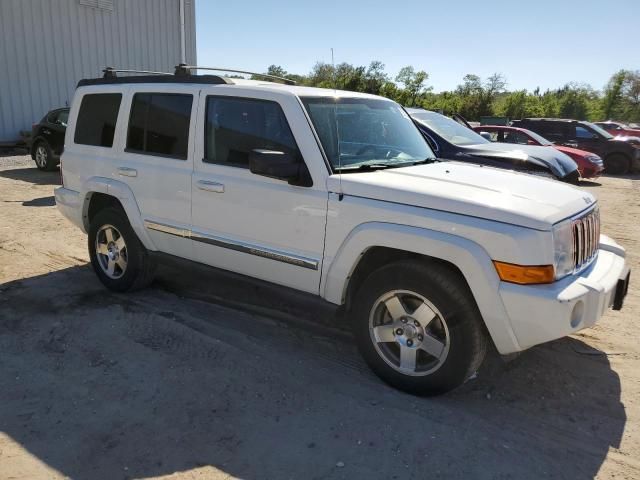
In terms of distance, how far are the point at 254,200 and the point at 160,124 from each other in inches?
49.9

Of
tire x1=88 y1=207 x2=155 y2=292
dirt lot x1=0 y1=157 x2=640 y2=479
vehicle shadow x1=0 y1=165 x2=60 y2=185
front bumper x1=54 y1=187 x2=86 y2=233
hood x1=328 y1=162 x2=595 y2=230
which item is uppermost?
hood x1=328 y1=162 x2=595 y2=230

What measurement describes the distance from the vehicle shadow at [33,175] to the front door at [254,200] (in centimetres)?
876

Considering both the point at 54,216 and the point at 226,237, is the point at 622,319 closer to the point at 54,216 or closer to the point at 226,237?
the point at 226,237

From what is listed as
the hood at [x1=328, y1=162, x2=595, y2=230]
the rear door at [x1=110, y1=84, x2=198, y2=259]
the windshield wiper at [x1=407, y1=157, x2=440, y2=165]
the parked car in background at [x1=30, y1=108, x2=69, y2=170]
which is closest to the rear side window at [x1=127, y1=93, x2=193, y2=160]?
the rear door at [x1=110, y1=84, x2=198, y2=259]

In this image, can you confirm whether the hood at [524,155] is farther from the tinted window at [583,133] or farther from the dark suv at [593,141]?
the tinted window at [583,133]

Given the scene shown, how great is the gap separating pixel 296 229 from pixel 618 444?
231 centimetres

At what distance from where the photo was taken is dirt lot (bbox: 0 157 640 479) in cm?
284

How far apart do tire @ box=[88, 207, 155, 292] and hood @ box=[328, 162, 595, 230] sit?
230 cm

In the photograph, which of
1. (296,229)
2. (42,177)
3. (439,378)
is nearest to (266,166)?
(296,229)

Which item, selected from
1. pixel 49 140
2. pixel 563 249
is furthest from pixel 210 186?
pixel 49 140

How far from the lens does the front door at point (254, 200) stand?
366 cm

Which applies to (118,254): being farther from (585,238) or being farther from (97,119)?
(585,238)

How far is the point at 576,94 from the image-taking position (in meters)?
60.3

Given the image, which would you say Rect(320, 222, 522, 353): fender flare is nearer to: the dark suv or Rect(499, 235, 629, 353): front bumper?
Rect(499, 235, 629, 353): front bumper
